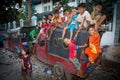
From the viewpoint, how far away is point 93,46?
4.31m

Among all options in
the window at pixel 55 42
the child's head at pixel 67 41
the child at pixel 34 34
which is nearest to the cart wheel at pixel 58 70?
the window at pixel 55 42

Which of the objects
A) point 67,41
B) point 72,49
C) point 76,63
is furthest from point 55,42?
point 76,63

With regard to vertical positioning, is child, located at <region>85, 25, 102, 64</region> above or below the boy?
below

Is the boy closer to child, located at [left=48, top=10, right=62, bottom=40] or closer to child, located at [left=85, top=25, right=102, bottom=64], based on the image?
child, located at [left=85, top=25, right=102, bottom=64]

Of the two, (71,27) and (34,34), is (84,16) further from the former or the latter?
(34,34)

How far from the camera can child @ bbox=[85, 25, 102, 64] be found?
4199 mm

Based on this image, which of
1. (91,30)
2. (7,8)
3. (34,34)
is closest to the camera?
(91,30)

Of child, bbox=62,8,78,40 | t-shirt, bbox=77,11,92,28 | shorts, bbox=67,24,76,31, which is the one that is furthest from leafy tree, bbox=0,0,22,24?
t-shirt, bbox=77,11,92,28

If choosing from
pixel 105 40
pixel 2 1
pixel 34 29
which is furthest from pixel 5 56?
pixel 105 40

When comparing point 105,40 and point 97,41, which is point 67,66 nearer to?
point 97,41

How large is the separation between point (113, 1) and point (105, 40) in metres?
1.42

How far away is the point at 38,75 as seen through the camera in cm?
527

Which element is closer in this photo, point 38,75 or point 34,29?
point 38,75

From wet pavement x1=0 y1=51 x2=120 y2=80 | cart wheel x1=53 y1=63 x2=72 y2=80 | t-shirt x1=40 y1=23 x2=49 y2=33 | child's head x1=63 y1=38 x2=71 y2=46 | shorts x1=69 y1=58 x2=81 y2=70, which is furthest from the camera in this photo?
t-shirt x1=40 y1=23 x2=49 y2=33
